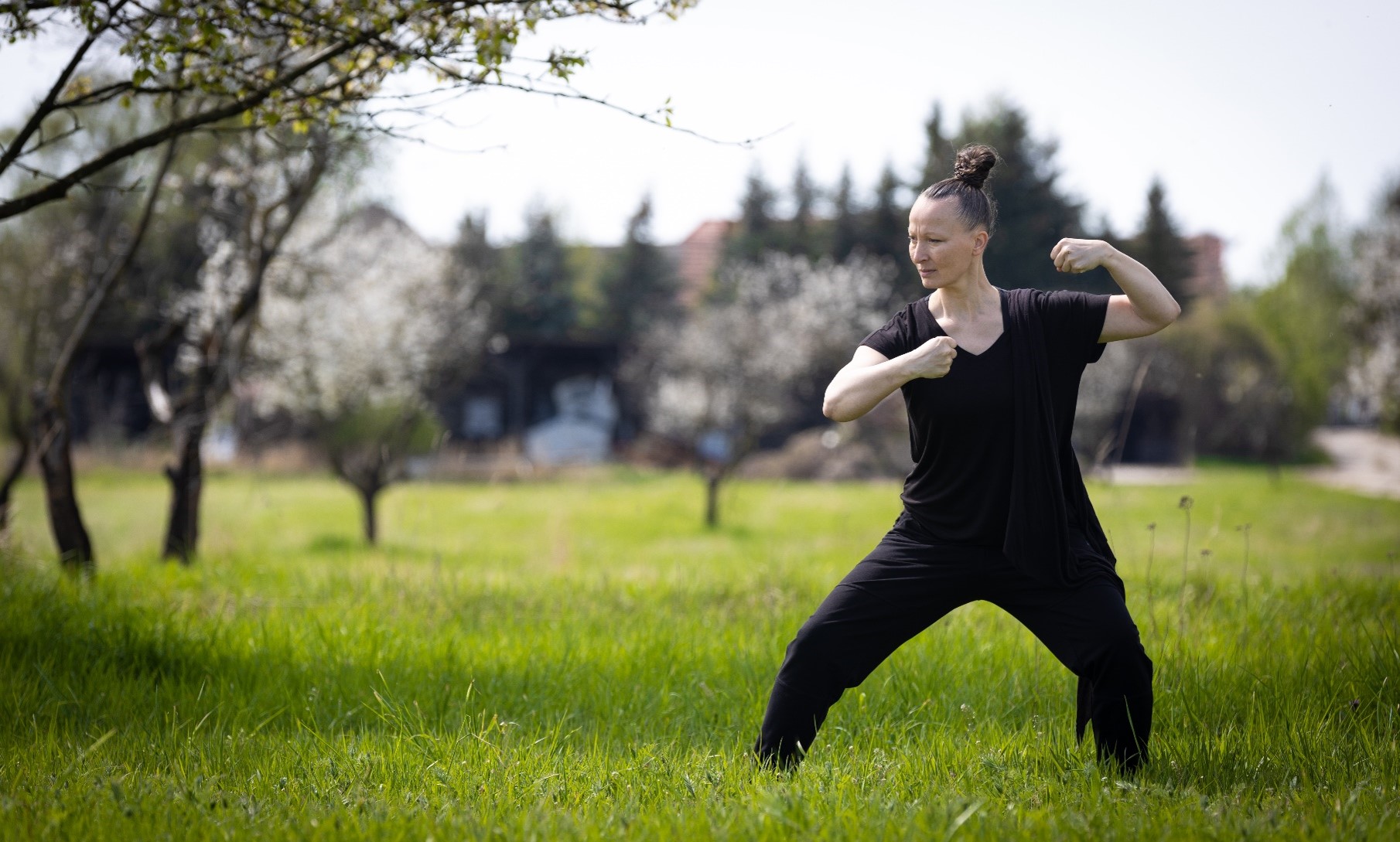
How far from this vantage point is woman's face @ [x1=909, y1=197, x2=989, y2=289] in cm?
311

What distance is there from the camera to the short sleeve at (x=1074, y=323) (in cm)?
316

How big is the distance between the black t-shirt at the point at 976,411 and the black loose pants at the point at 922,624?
10cm

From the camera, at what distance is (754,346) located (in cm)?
2866

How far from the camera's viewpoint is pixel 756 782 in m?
3.07

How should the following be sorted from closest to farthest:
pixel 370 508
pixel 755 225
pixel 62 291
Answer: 1. pixel 370 508
2. pixel 62 291
3. pixel 755 225

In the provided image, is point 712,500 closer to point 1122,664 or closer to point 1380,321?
point 1122,664

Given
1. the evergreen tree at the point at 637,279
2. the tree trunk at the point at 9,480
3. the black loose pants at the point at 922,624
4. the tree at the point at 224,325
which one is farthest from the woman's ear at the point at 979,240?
the evergreen tree at the point at 637,279

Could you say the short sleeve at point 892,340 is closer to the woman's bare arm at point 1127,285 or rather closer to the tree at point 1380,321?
the woman's bare arm at point 1127,285

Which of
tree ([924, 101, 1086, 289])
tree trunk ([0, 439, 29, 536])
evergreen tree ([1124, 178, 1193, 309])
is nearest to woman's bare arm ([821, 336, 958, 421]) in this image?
tree trunk ([0, 439, 29, 536])

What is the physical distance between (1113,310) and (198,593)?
573cm

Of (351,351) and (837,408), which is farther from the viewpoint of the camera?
(351,351)

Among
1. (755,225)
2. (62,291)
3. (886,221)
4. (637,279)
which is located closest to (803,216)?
(755,225)

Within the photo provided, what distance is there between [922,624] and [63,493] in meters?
6.45

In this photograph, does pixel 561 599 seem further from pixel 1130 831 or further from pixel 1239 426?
pixel 1239 426
